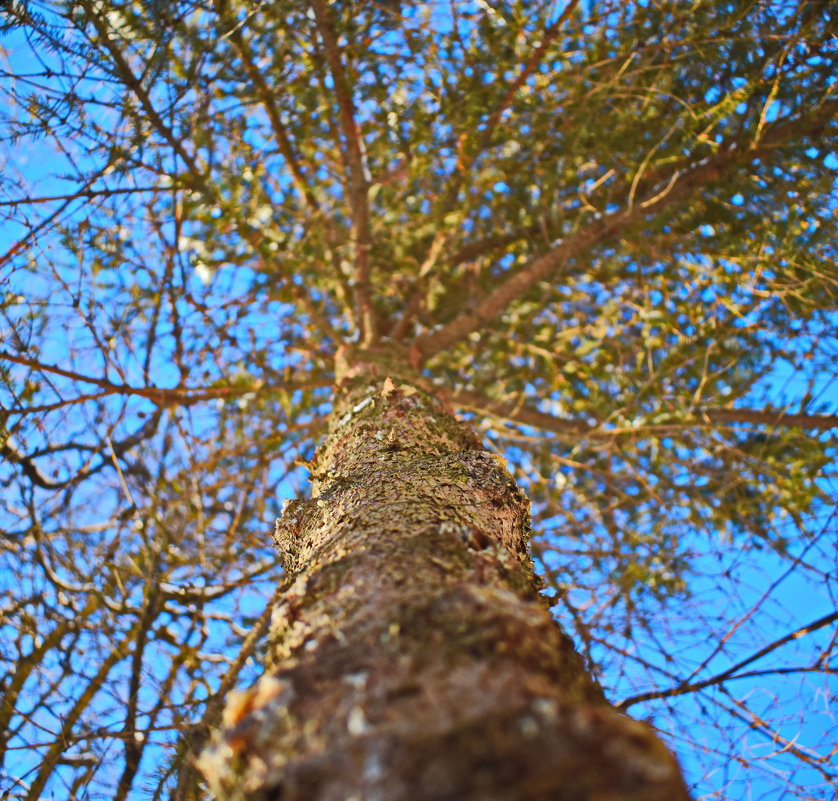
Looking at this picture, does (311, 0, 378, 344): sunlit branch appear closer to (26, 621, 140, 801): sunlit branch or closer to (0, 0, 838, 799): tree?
(0, 0, 838, 799): tree

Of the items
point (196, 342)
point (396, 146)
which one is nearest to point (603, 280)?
point (396, 146)

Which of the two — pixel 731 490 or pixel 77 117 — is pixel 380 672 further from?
pixel 731 490

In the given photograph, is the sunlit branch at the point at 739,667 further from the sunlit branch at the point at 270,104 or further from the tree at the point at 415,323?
the sunlit branch at the point at 270,104

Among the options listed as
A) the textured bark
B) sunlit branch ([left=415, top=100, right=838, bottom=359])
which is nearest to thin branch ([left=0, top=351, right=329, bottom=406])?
sunlit branch ([left=415, top=100, right=838, bottom=359])

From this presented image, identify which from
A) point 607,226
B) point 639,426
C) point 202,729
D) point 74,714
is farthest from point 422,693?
point 607,226

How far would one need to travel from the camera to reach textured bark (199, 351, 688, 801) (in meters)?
0.50

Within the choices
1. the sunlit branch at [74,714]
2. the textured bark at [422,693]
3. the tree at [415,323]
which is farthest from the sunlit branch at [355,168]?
the textured bark at [422,693]

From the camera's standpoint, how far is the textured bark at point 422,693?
497 millimetres

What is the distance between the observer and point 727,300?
3041 millimetres

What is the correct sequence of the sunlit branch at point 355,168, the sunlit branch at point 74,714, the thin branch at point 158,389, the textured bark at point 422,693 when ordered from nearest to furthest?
1. the textured bark at point 422,693
2. the sunlit branch at point 74,714
3. the thin branch at point 158,389
4. the sunlit branch at point 355,168

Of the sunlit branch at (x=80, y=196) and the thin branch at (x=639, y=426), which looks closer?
the sunlit branch at (x=80, y=196)

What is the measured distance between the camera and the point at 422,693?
587 millimetres

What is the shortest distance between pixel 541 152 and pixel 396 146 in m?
0.66

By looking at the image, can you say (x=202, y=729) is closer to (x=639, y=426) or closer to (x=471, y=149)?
(x=639, y=426)
